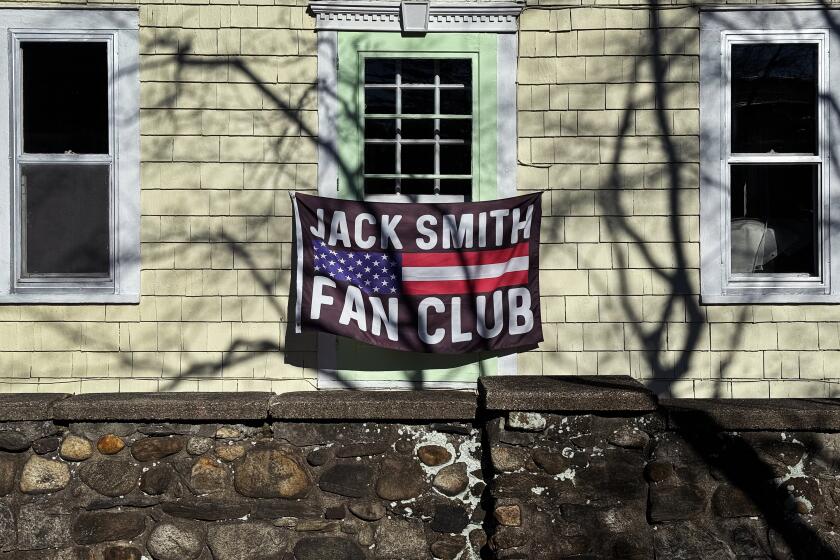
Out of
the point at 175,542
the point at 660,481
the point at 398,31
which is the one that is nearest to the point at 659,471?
the point at 660,481

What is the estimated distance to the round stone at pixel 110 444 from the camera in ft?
15.1

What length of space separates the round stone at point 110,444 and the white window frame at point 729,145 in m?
4.15

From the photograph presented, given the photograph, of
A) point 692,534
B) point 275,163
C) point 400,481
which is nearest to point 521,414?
point 400,481

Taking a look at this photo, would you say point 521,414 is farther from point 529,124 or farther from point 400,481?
point 529,124

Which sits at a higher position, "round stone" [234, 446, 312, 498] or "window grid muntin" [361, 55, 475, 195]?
"window grid muntin" [361, 55, 475, 195]

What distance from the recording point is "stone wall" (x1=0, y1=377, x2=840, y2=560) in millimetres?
4516

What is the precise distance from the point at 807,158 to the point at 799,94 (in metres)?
0.48

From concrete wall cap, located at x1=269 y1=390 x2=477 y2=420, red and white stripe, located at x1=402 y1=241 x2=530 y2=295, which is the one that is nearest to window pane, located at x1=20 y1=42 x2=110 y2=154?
red and white stripe, located at x1=402 y1=241 x2=530 y2=295

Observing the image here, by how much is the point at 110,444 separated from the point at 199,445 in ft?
1.44

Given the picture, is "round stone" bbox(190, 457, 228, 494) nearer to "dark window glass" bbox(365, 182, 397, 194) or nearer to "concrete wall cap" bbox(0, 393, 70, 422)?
"concrete wall cap" bbox(0, 393, 70, 422)

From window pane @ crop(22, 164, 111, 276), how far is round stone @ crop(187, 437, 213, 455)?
256 cm

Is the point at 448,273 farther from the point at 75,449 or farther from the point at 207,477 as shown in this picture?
the point at 75,449

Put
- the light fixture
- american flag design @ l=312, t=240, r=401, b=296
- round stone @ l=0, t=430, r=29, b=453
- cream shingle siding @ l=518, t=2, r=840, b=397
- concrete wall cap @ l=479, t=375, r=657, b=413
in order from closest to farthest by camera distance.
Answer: concrete wall cap @ l=479, t=375, r=657, b=413 < round stone @ l=0, t=430, r=29, b=453 < american flag design @ l=312, t=240, r=401, b=296 < the light fixture < cream shingle siding @ l=518, t=2, r=840, b=397

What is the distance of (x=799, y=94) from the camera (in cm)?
682
